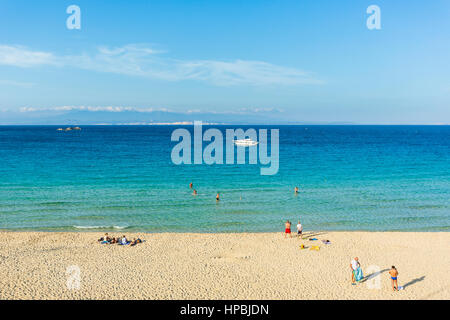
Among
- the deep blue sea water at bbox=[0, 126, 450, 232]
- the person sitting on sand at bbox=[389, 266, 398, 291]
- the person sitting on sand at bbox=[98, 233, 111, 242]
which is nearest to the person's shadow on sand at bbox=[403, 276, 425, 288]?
the person sitting on sand at bbox=[389, 266, 398, 291]

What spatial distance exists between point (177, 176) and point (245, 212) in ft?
52.1

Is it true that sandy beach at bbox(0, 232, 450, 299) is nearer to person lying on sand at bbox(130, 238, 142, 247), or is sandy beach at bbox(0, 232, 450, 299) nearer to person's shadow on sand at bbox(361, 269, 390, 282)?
person's shadow on sand at bbox(361, 269, 390, 282)

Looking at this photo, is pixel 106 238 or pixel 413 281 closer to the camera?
pixel 413 281

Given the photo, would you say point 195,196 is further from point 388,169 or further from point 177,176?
point 388,169

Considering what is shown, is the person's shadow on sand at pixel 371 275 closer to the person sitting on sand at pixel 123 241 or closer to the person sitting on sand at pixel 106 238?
the person sitting on sand at pixel 123 241

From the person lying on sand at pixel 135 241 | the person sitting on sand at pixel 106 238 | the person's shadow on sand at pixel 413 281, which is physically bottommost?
the person's shadow on sand at pixel 413 281

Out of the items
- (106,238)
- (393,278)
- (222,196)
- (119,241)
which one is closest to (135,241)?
(119,241)

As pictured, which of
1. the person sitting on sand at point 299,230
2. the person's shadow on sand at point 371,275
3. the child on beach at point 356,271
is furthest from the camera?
the person sitting on sand at point 299,230

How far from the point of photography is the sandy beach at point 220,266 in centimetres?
1453

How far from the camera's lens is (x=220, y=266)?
1736 centimetres

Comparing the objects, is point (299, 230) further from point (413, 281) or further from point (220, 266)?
point (413, 281)

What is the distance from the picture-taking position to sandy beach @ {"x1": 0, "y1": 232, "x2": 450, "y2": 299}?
572 inches

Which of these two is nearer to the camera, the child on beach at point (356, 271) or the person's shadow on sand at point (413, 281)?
the person's shadow on sand at point (413, 281)

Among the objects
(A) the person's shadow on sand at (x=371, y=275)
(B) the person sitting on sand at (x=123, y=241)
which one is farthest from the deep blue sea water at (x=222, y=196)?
(A) the person's shadow on sand at (x=371, y=275)
